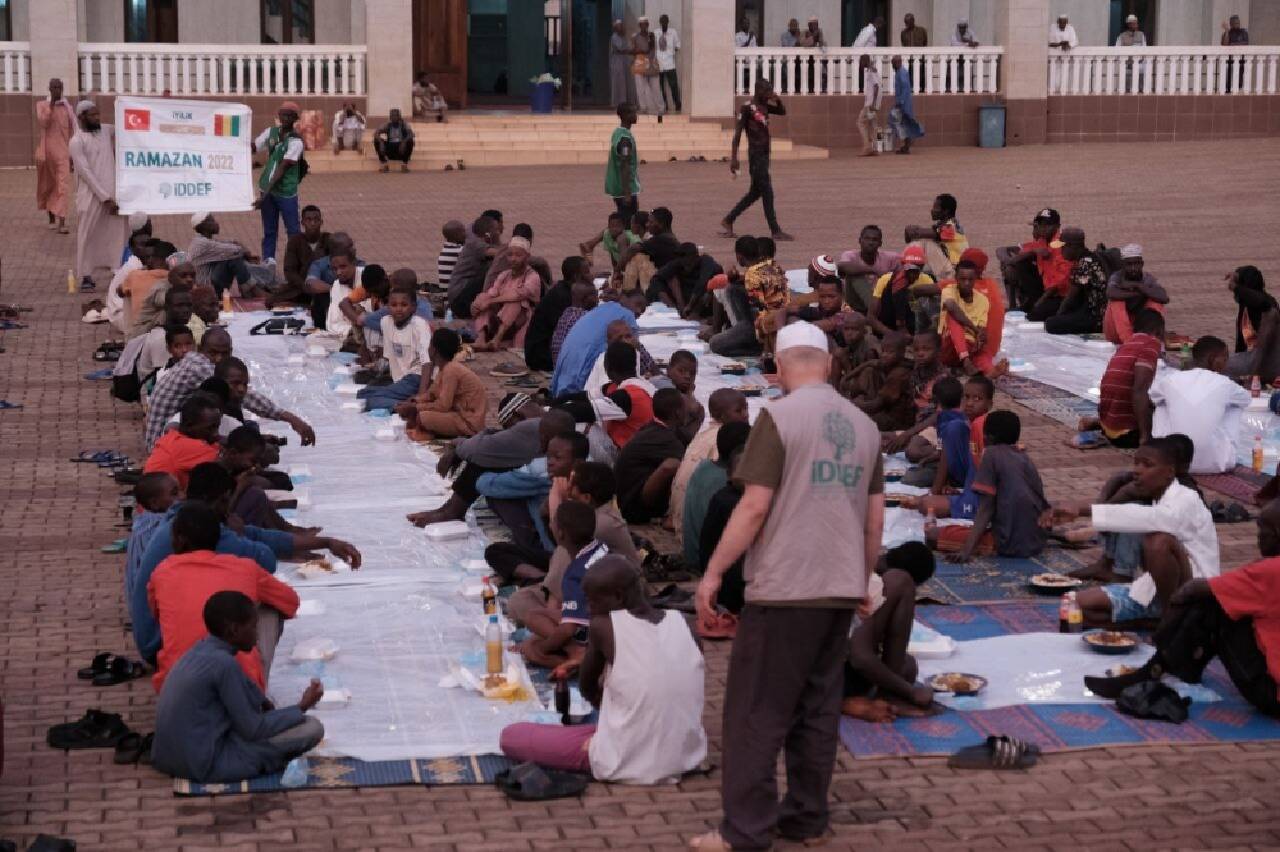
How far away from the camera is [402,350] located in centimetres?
1470

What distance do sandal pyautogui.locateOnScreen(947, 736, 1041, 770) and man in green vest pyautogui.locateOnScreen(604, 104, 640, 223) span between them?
47.0ft

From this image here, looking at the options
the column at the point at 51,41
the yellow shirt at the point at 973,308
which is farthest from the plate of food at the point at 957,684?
the column at the point at 51,41

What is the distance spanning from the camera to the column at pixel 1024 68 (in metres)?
34.4

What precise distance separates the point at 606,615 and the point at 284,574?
3.19 metres

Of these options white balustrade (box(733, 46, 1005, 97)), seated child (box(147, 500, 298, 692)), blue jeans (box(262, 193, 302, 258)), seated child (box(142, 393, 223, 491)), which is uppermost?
white balustrade (box(733, 46, 1005, 97))

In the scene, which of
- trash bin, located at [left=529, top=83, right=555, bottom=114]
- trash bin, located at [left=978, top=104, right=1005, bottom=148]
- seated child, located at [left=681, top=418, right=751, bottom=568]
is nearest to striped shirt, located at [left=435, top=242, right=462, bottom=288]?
seated child, located at [left=681, top=418, right=751, bottom=568]

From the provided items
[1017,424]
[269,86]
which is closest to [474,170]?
[269,86]

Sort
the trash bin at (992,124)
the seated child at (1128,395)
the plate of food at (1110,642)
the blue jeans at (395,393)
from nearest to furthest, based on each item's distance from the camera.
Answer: the plate of food at (1110,642) < the seated child at (1128,395) < the blue jeans at (395,393) < the trash bin at (992,124)

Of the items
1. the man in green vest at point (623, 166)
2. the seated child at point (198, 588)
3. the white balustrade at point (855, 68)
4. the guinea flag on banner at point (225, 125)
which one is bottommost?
the seated child at point (198, 588)

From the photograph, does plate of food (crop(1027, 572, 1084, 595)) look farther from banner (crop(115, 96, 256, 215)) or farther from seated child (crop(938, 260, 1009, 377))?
banner (crop(115, 96, 256, 215))

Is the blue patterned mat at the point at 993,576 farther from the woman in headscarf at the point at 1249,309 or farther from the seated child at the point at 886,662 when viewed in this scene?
the woman in headscarf at the point at 1249,309

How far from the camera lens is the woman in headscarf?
14484mm

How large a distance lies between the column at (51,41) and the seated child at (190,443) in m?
22.1

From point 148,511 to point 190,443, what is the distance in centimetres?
80
